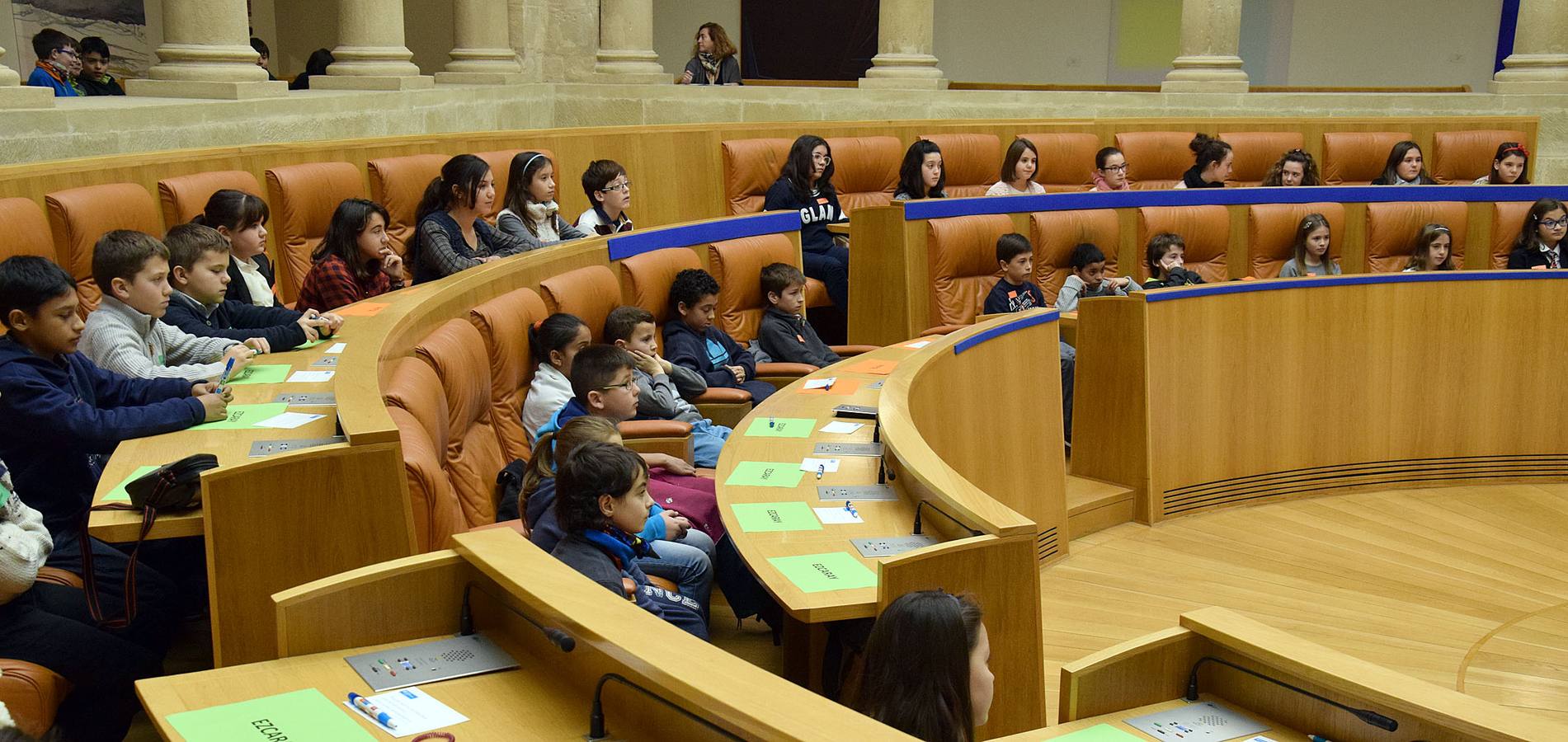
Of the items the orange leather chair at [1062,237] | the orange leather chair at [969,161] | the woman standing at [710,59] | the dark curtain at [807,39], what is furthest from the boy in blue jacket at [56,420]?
the dark curtain at [807,39]

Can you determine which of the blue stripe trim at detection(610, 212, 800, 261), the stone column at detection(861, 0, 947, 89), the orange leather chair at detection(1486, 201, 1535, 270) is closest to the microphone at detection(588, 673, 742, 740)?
the blue stripe trim at detection(610, 212, 800, 261)

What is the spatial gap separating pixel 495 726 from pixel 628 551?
3.01 ft

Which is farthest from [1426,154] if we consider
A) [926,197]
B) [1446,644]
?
[1446,644]

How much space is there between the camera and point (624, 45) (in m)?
9.91

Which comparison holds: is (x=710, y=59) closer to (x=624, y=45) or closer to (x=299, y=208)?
(x=624, y=45)

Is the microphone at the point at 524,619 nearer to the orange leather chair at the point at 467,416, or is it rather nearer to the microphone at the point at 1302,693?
the microphone at the point at 1302,693

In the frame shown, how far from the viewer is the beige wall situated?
14789 mm

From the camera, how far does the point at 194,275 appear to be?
3.82m

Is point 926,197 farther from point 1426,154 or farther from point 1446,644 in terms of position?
point 1426,154

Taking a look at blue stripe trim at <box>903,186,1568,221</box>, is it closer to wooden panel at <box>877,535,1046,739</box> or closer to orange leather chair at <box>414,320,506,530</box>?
orange leather chair at <box>414,320,506,530</box>

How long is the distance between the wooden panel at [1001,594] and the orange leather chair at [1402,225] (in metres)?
5.57

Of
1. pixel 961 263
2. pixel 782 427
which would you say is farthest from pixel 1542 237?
pixel 782 427

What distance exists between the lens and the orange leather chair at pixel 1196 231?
7031 mm

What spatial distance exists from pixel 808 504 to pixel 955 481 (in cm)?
38
